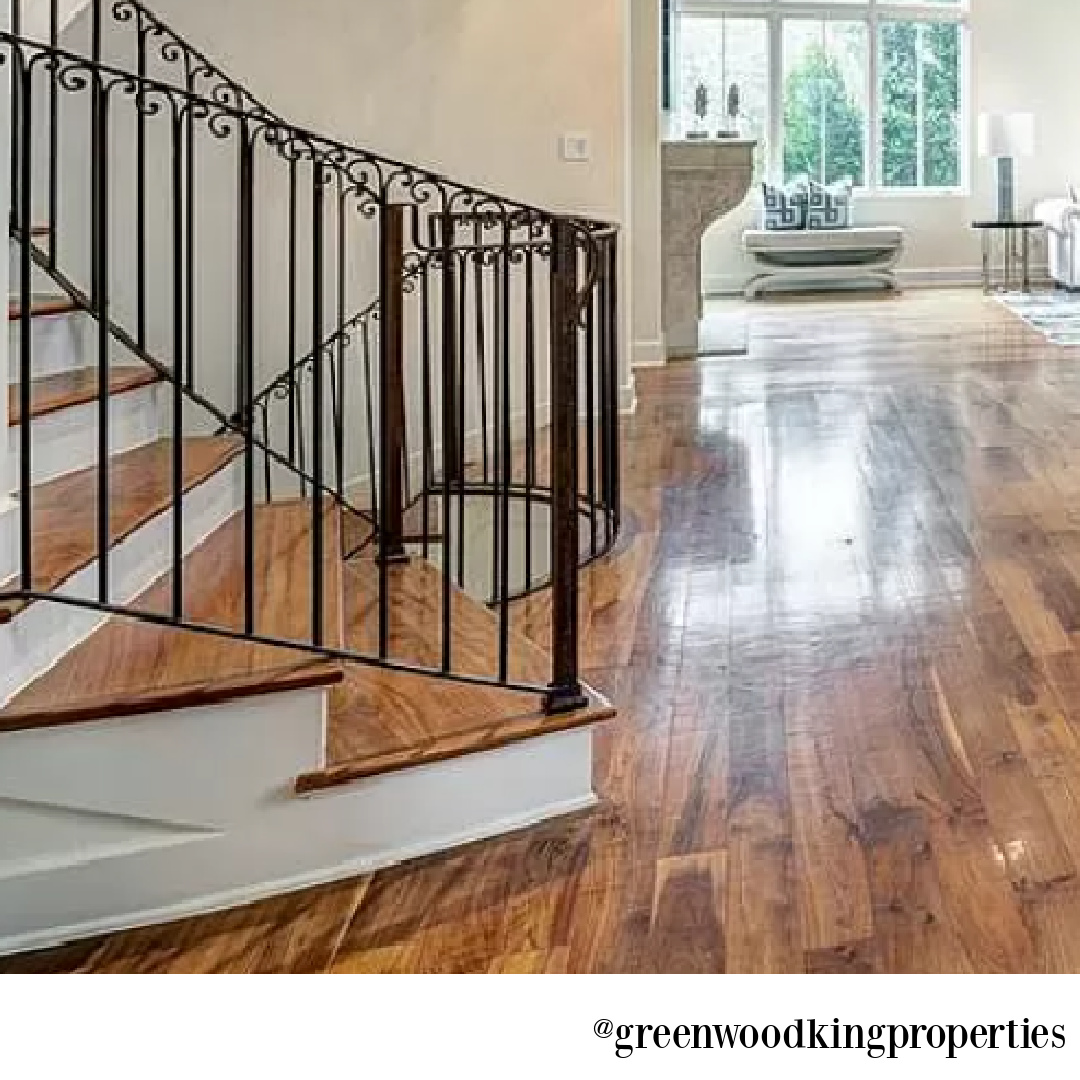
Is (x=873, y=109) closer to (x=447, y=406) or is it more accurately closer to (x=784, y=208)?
(x=784, y=208)

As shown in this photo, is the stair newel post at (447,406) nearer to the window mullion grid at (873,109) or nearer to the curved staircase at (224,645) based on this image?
the curved staircase at (224,645)

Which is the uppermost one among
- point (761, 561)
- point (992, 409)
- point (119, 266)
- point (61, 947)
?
point (119, 266)

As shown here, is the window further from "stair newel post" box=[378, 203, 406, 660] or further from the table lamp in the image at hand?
"stair newel post" box=[378, 203, 406, 660]

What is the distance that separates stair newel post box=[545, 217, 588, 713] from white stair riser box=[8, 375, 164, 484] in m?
0.98

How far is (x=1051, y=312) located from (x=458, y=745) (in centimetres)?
943

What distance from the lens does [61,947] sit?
2.00 metres

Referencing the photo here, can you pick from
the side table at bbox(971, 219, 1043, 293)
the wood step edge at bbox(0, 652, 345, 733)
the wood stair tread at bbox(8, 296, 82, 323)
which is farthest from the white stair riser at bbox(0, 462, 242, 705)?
the side table at bbox(971, 219, 1043, 293)

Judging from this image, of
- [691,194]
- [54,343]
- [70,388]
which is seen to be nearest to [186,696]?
[70,388]

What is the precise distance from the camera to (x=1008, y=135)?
1253 cm

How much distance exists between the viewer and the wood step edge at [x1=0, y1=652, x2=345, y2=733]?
198cm

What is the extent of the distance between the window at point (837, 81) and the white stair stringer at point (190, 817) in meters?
11.3
